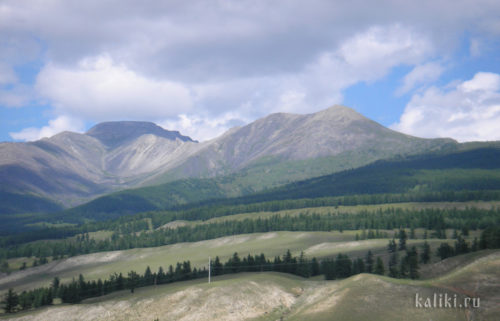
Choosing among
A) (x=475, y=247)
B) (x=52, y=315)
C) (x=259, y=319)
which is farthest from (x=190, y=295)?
(x=475, y=247)

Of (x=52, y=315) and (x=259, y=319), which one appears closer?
(x=259, y=319)

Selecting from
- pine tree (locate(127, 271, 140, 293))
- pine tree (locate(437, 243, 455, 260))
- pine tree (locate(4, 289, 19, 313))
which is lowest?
pine tree (locate(4, 289, 19, 313))

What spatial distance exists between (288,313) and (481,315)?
34299 millimetres

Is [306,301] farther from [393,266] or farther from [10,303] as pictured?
[10,303]

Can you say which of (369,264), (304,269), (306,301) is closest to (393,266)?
(369,264)

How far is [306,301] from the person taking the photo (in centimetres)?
9231

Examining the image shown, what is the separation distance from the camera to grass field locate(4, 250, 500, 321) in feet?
248

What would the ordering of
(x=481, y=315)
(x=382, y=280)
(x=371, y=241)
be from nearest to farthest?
(x=481, y=315), (x=382, y=280), (x=371, y=241)

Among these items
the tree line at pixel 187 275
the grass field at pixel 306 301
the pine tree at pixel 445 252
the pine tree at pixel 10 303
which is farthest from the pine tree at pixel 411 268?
the pine tree at pixel 10 303

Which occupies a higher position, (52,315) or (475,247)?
(475,247)

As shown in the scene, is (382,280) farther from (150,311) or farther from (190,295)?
(150,311)

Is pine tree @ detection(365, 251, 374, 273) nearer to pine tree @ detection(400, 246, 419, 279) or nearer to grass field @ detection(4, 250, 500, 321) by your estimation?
pine tree @ detection(400, 246, 419, 279)

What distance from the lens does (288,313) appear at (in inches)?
3511

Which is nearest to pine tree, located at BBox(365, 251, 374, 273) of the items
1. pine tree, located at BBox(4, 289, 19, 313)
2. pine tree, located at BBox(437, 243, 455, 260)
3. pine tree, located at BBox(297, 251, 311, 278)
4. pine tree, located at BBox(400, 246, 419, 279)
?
pine tree, located at BBox(400, 246, 419, 279)
